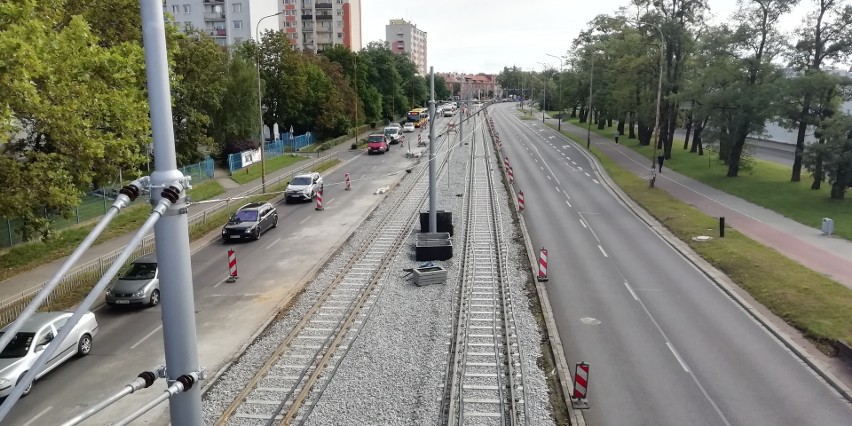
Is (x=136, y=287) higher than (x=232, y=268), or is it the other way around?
(x=136, y=287)

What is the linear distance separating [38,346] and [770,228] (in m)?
30.8

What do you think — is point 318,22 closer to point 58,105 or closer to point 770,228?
point 770,228

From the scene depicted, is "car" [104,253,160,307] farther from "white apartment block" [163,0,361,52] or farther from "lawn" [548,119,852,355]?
"white apartment block" [163,0,361,52]

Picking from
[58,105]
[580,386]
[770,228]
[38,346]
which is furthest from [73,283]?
[770,228]

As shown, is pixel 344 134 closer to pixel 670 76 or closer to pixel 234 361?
pixel 670 76

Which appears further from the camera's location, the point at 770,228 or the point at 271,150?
the point at 271,150

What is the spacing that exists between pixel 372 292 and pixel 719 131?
35.0 metres

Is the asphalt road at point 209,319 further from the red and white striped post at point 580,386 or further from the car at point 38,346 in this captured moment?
the red and white striped post at point 580,386

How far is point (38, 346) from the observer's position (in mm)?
14828

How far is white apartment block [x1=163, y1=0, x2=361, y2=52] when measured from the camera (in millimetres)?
93312

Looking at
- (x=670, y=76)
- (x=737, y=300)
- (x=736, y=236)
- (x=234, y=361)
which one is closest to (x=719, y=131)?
(x=670, y=76)

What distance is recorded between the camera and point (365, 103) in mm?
89438

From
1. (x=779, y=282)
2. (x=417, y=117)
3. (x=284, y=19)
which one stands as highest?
(x=284, y=19)

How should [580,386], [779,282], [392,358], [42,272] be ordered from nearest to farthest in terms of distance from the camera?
[580,386] → [392,358] → [779,282] → [42,272]
